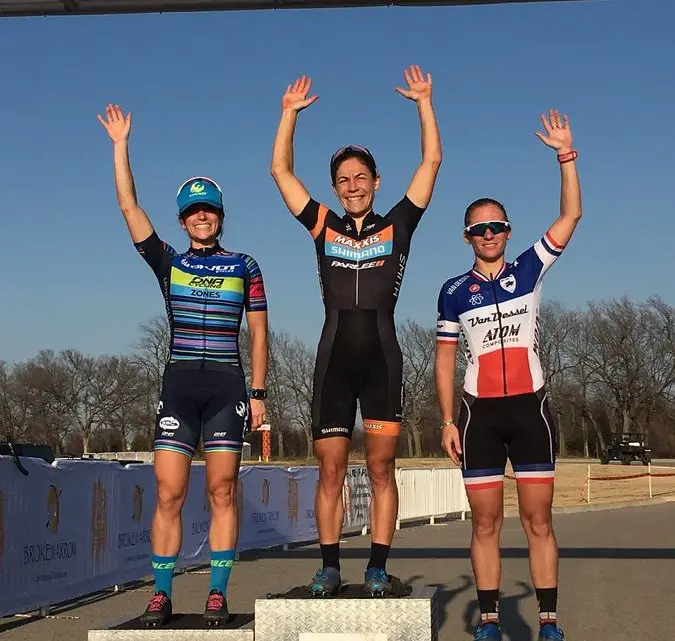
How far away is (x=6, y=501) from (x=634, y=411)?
75.8m

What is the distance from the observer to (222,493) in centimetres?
561

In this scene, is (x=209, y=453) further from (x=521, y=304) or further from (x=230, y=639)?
(x=521, y=304)

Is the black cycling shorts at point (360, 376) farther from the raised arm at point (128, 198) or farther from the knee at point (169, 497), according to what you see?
the raised arm at point (128, 198)

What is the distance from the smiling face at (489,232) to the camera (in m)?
5.78

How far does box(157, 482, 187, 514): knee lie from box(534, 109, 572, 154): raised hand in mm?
2916

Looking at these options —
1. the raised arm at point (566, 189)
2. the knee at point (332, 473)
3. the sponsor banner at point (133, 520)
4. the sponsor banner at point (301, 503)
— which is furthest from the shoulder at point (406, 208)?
the sponsor banner at point (301, 503)

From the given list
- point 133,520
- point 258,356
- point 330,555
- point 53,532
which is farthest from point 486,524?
point 133,520

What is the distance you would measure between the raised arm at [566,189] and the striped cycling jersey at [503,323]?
0.23 feet

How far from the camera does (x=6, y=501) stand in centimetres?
898

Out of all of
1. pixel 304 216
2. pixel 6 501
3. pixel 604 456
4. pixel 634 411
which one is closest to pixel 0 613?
pixel 6 501

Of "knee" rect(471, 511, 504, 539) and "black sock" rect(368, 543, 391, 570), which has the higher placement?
"knee" rect(471, 511, 504, 539)

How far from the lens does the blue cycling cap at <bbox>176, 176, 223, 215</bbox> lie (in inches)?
232

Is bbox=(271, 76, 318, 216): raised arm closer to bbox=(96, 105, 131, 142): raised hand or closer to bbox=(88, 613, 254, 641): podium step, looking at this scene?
bbox=(96, 105, 131, 142): raised hand

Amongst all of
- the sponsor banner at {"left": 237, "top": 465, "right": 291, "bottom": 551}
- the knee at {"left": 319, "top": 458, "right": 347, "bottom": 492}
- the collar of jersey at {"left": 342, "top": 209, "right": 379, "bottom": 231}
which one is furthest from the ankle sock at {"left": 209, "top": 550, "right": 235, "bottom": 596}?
the sponsor banner at {"left": 237, "top": 465, "right": 291, "bottom": 551}
